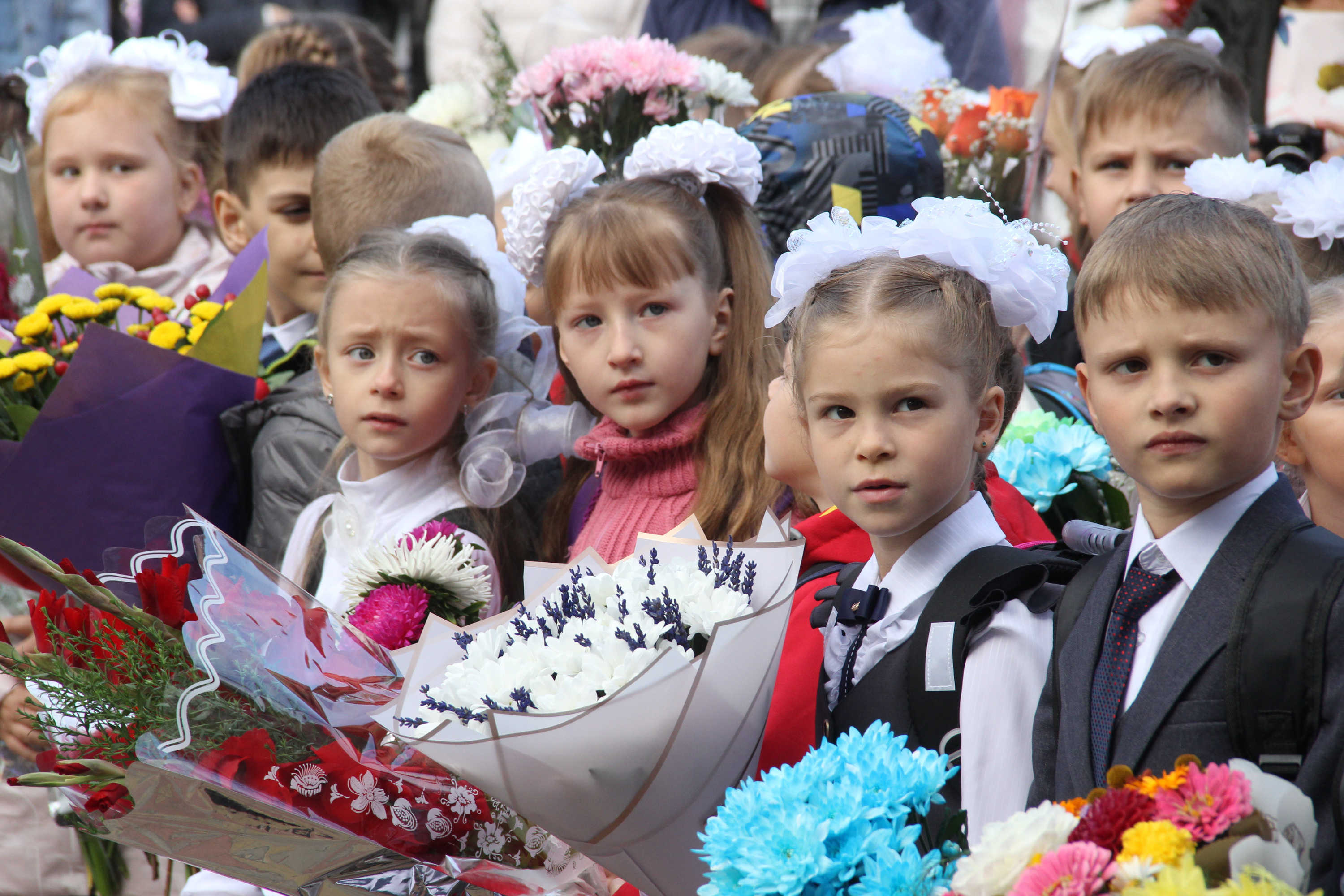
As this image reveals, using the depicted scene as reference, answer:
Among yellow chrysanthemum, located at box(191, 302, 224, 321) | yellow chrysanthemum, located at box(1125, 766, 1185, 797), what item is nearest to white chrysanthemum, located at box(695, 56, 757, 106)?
yellow chrysanthemum, located at box(191, 302, 224, 321)

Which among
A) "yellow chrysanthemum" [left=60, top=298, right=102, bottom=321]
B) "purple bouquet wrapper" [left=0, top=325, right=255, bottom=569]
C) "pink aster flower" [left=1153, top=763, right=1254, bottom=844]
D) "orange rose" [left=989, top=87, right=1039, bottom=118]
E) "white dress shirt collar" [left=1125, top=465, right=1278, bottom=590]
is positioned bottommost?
"pink aster flower" [left=1153, top=763, right=1254, bottom=844]

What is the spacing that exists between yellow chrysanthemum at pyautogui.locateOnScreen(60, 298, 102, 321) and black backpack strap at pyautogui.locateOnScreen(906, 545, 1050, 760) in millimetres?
2289

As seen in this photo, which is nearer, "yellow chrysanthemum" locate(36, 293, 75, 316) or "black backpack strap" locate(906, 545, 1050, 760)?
"black backpack strap" locate(906, 545, 1050, 760)

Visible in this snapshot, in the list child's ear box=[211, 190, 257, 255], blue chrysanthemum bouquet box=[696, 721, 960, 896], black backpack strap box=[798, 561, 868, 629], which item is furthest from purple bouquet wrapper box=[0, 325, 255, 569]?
blue chrysanthemum bouquet box=[696, 721, 960, 896]

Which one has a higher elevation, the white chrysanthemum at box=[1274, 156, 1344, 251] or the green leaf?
the white chrysanthemum at box=[1274, 156, 1344, 251]

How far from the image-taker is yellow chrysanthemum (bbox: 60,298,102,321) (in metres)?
3.19

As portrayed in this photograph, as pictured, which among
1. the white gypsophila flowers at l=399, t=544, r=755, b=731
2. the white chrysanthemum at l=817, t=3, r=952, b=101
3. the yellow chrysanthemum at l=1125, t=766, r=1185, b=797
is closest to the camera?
the yellow chrysanthemum at l=1125, t=766, r=1185, b=797

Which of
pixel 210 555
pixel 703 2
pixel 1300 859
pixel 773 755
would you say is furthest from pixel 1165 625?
pixel 703 2

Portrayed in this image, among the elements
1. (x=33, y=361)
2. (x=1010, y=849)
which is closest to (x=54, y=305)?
(x=33, y=361)

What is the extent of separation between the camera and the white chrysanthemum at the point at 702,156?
2.93m

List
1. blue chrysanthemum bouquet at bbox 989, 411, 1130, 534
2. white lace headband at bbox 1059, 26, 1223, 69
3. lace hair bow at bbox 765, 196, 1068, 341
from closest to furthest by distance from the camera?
lace hair bow at bbox 765, 196, 1068, 341 → blue chrysanthemum bouquet at bbox 989, 411, 1130, 534 → white lace headband at bbox 1059, 26, 1223, 69

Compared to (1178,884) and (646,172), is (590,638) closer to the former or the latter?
(1178,884)

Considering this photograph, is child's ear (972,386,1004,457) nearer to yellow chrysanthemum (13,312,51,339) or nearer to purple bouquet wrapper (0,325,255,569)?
purple bouquet wrapper (0,325,255,569)

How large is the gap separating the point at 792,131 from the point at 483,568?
5.13 ft
